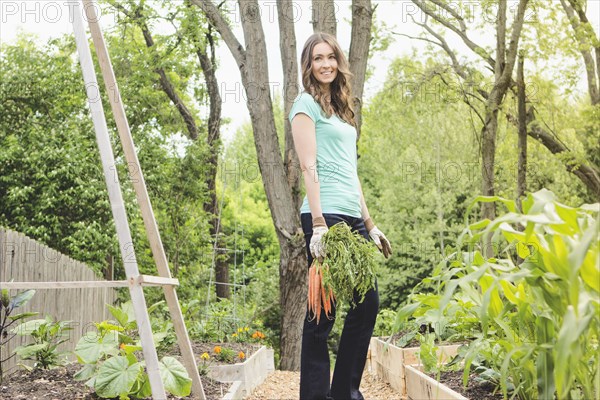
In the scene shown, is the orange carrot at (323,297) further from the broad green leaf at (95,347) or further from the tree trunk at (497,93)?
the tree trunk at (497,93)

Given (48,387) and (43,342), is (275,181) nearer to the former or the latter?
(43,342)

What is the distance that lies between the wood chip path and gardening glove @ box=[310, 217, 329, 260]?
88.9 inches

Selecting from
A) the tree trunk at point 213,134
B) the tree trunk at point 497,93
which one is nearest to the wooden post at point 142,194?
the tree trunk at point 497,93

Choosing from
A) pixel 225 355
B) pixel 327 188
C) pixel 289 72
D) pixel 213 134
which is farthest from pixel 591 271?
pixel 213 134

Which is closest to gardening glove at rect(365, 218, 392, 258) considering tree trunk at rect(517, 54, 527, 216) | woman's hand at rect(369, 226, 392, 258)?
woman's hand at rect(369, 226, 392, 258)

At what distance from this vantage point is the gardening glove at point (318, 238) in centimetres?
304

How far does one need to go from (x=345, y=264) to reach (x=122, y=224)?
93 cm

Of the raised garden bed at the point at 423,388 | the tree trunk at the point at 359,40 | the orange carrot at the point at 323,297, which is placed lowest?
the raised garden bed at the point at 423,388

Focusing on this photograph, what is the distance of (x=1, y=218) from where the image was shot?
13234 mm

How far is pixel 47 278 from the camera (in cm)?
662

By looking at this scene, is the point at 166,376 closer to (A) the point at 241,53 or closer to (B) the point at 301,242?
(B) the point at 301,242

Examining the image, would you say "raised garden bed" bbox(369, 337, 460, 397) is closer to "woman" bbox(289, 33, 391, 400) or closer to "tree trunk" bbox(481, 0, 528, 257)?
"woman" bbox(289, 33, 391, 400)

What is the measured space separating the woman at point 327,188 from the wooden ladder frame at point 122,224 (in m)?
0.64

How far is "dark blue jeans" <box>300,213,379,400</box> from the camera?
3.14 metres
